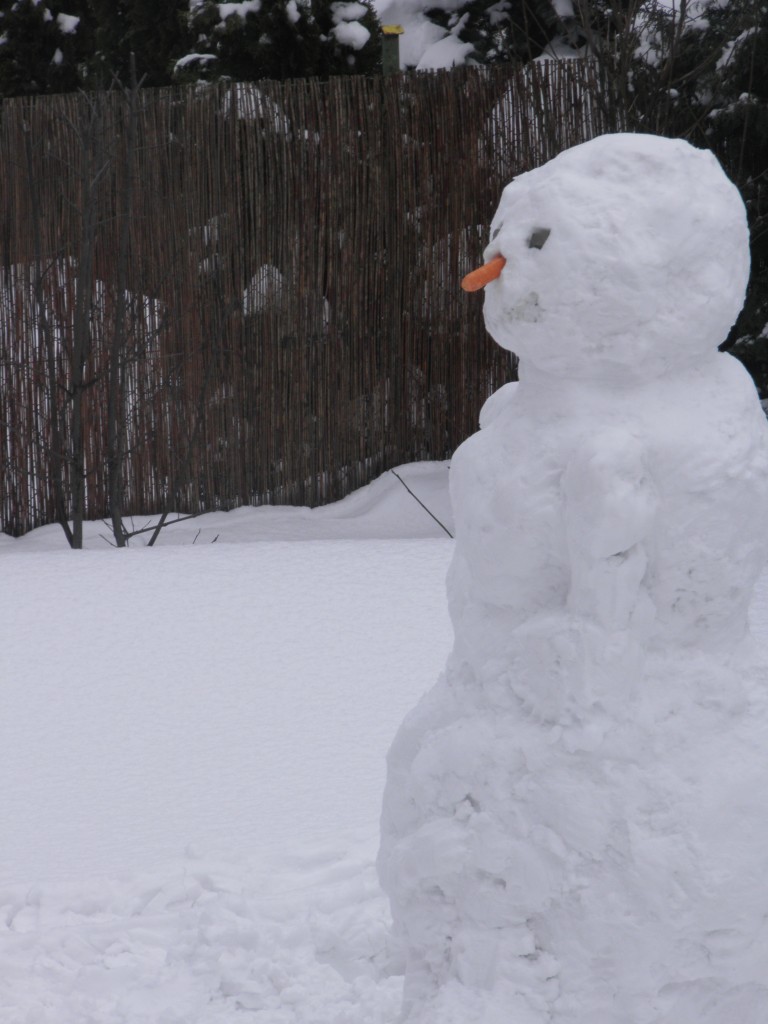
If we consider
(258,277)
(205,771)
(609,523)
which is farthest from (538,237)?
(258,277)

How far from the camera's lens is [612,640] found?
202cm

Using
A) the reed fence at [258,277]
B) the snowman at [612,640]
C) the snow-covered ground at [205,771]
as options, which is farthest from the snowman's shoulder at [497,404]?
the reed fence at [258,277]

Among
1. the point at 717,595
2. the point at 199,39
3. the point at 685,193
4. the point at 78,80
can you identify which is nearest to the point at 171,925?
the point at 717,595

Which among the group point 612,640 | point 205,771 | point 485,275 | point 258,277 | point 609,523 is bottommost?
point 205,771

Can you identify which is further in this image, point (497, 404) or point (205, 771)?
point (205, 771)

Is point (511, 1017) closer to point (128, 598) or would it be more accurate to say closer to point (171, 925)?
point (171, 925)

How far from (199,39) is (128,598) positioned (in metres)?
5.18

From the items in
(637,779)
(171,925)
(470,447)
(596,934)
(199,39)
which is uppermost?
(199,39)

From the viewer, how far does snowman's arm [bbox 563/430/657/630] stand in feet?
6.49

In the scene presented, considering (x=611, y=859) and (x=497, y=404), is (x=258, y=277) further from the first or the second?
(x=611, y=859)

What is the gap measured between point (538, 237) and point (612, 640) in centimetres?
66

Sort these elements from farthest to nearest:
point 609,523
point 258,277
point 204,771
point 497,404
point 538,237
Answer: point 258,277
point 204,771
point 497,404
point 538,237
point 609,523

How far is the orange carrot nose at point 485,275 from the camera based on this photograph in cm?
209

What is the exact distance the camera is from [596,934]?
2.04 m
